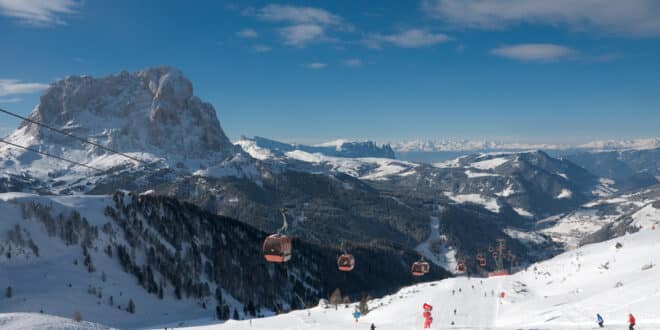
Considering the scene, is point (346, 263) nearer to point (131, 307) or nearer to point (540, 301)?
point (540, 301)

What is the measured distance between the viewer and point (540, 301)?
76.8m

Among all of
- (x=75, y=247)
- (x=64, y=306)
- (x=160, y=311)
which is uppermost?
(x=75, y=247)

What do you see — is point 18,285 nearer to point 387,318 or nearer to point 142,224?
point 142,224

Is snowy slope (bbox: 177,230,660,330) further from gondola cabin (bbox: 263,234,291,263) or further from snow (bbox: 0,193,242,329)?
snow (bbox: 0,193,242,329)

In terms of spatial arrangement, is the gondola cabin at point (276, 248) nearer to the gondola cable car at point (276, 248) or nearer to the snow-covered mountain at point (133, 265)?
the gondola cable car at point (276, 248)

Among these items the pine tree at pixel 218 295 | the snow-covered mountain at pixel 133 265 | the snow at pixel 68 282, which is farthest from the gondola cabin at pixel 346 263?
the pine tree at pixel 218 295

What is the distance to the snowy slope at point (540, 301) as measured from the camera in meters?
51.7

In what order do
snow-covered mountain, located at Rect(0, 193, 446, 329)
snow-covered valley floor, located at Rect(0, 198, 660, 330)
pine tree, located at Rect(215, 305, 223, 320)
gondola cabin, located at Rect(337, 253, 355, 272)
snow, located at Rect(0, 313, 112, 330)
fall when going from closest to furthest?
1. snow, located at Rect(0, 313, 112, 330)
2. snow-covered valley floor, located at Rect(0, 198, 660, 330)
3. gondola cabin, located at Rect(337, 253, 355, 272)
4. snow-covered mountain, located at Rect(0, 193, 446, 329)
5. pine tree, located at Rect(215, 305, 223, 320)

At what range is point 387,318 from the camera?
245 ft

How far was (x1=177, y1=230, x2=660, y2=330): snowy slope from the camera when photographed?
169 ft

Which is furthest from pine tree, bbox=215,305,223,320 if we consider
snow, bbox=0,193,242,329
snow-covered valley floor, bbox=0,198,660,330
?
snow-covered valley floor, bbox=0,198,660,330

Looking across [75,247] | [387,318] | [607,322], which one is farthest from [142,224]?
[607,322]

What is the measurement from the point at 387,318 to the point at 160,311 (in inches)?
2808

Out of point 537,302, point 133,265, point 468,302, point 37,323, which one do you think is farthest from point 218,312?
point 37,323
